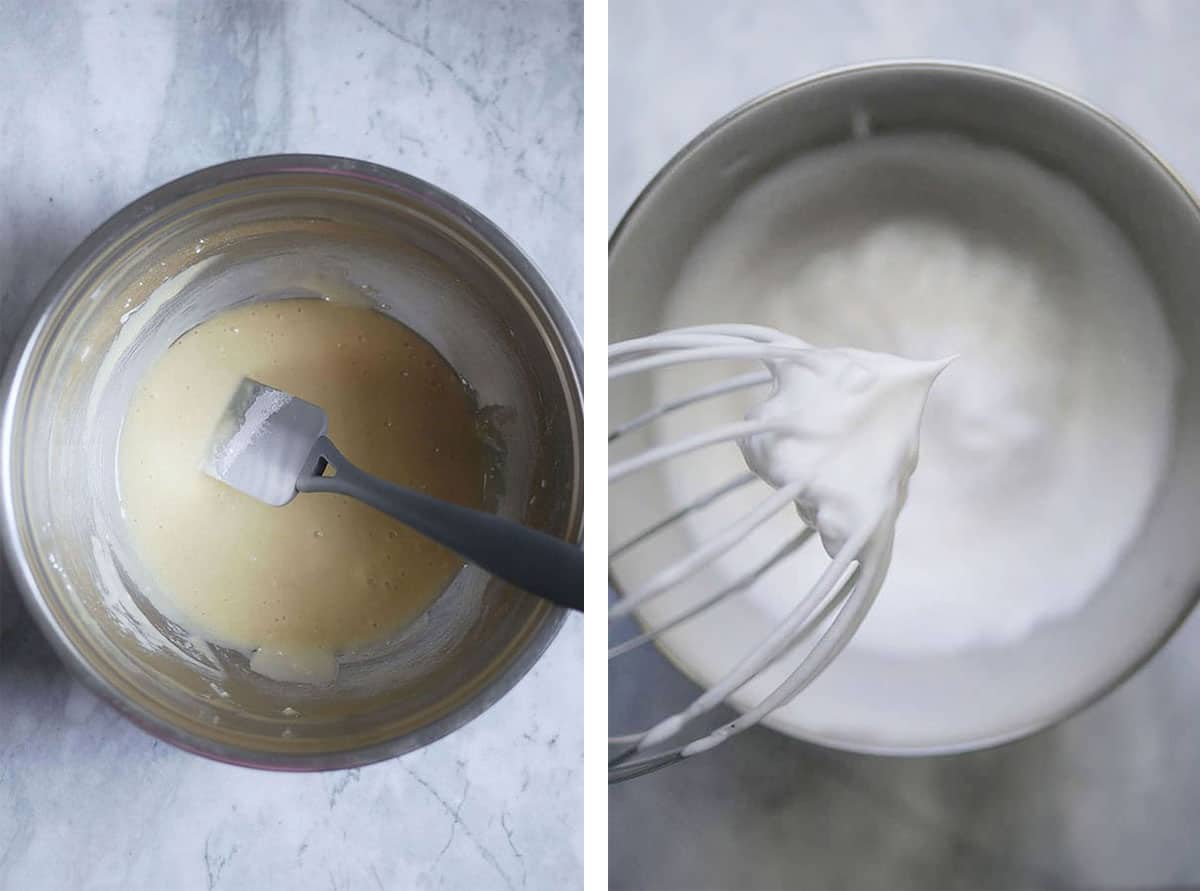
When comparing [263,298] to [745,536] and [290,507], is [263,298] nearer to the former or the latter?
[290,507]

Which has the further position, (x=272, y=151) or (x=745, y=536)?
(x=272, y=151)

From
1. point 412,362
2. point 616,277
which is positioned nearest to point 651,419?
point 616,277

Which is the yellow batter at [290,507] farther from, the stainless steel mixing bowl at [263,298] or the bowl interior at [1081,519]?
the bowl interior at [1081,519]

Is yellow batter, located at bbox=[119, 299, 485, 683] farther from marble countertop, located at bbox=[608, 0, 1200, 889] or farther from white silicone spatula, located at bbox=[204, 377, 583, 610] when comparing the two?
marble countertop, located at bbox=[608, 0, 1200, 889]

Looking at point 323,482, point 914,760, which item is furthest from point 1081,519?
point 323,482

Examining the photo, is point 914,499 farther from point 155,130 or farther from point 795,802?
point 155,130

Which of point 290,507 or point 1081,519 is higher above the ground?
point 1081,519
